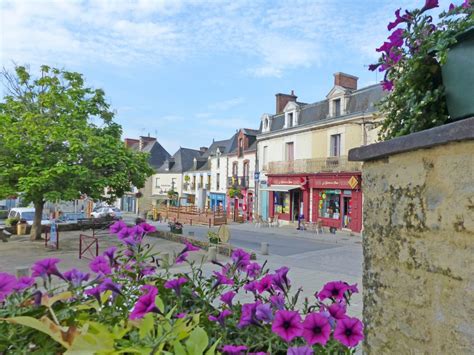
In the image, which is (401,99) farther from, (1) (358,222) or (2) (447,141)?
(1) (358,222)

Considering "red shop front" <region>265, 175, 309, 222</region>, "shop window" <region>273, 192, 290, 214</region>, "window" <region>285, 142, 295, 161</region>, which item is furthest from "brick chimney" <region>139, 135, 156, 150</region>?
"window" <region>285, 142, 295, 161</region>

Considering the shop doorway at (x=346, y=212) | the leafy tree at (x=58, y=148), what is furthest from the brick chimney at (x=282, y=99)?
the leafy tree at (x=58, y=148)

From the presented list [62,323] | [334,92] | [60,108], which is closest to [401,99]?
[62,323]

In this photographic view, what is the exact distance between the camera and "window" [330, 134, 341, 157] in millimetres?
19828

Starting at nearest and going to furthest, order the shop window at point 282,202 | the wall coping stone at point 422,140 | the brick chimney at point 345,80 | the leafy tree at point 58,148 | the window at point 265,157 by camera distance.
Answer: the wall coping stone at point 422,140 → the leafy tree at point 58,148 → the brick chimney at point 345,80 → the shop window at point 282,202 → the window at point 265,157

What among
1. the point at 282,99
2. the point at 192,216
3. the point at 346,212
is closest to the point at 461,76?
the point at 346,212

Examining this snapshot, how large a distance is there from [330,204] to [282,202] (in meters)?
4.59

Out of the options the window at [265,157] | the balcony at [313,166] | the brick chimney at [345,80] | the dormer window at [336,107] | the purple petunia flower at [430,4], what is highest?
the brick chimney at [345,80]

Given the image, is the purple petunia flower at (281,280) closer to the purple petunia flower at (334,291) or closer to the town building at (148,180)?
the purple petunia flower at (334,291)

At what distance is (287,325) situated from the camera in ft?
4.69

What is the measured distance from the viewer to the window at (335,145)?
65.1ft

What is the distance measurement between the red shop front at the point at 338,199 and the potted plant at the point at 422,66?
17029mm

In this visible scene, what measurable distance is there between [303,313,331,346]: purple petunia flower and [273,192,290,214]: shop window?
2231cm

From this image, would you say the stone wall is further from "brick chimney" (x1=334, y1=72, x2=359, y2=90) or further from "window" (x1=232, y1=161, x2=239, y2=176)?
"window" (x1=232, y1=161, x2=239, y2=176)
